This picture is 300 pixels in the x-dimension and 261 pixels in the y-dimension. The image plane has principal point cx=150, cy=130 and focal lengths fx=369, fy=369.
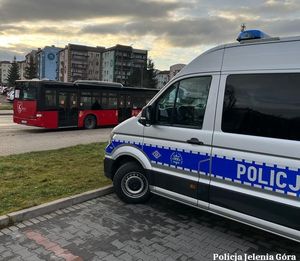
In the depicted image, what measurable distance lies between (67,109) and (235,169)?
47.7 feet

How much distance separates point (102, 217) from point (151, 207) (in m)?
0.86

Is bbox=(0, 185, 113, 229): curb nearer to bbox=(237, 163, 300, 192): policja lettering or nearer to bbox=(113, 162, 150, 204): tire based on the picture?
bbox=(113, 162, 150, 204): tire

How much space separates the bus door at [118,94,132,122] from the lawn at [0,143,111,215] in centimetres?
1060

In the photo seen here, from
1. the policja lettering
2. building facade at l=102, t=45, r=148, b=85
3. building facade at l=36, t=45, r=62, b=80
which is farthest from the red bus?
building facade at l=102, t=45, r=148, b=85

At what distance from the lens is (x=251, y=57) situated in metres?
4.32

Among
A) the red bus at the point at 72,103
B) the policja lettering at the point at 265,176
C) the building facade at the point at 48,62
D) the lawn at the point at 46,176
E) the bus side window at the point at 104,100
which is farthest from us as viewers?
the building facade at the point at 48,62

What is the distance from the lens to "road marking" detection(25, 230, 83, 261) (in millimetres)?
4035

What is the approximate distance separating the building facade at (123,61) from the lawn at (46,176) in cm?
10472

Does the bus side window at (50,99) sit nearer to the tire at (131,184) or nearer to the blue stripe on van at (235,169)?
the tire at (131,184)

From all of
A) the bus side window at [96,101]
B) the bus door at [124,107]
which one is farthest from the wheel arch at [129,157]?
the bus door at [124,107]

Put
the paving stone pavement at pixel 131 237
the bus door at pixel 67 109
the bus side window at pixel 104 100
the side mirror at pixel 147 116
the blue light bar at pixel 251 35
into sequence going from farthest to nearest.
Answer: the bus side window at pixel 104 100 < the bus door at pixel 67 109 < the side mirror at pixel 147 116 < the blue light bar at pixel 251 35 < the paving stone pavement at pixel 131 237

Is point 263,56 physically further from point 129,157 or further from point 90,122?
point 90,122

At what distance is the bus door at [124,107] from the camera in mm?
20609

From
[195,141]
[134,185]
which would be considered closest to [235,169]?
[195,141]
